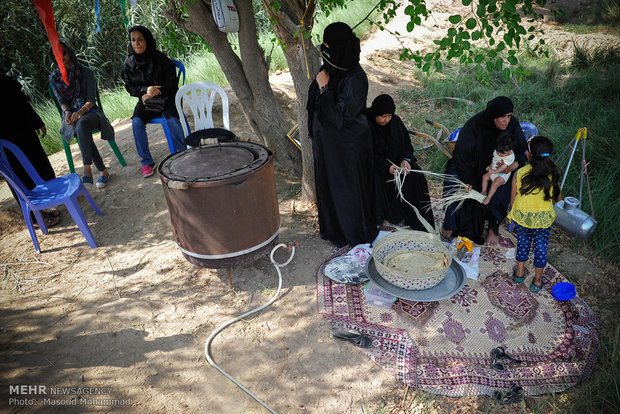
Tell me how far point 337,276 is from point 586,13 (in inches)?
464

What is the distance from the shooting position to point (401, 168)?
11.9ft

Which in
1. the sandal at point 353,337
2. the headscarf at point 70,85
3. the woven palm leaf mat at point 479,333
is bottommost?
the woven palm leaf mat at point 479,333

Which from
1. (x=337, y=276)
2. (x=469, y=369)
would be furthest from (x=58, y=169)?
(x=469, y=369)

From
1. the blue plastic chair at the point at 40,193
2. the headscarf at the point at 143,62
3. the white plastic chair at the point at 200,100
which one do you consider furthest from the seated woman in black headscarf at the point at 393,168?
the blue plastic chair at the point at 40,193

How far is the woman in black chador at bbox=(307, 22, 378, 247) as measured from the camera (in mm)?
3229

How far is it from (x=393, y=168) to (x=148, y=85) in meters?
3.20

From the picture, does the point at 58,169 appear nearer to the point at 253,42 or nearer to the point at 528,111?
the point at 253,42

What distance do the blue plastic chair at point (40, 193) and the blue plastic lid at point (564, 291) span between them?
4230 mm

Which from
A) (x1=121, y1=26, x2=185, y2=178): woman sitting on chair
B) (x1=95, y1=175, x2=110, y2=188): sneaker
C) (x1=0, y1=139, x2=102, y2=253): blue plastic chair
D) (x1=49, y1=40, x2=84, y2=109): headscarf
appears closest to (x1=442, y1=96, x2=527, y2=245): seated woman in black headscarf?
(x1=121, y1=26, x2=185, y2=178): woman sitting on chair

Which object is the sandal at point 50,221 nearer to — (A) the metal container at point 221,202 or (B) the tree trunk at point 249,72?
(A) the metal container at point 221,202

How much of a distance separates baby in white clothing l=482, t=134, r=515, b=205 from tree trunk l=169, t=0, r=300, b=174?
2.31 metres

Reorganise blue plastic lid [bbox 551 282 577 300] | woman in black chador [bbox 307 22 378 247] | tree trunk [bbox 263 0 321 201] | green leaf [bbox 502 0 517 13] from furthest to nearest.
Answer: tree trunk [bbox 263 0 321 201]
woman in black chador [bbox 307 22 378 247]
blue plastic lid [bbox 551 282 577 300]
green leaf [bbox 502 0 517 13]

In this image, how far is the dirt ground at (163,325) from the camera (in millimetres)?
2613

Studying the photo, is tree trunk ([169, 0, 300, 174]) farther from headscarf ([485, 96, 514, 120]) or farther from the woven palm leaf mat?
headscarf ([485, 96, 514, 120])
